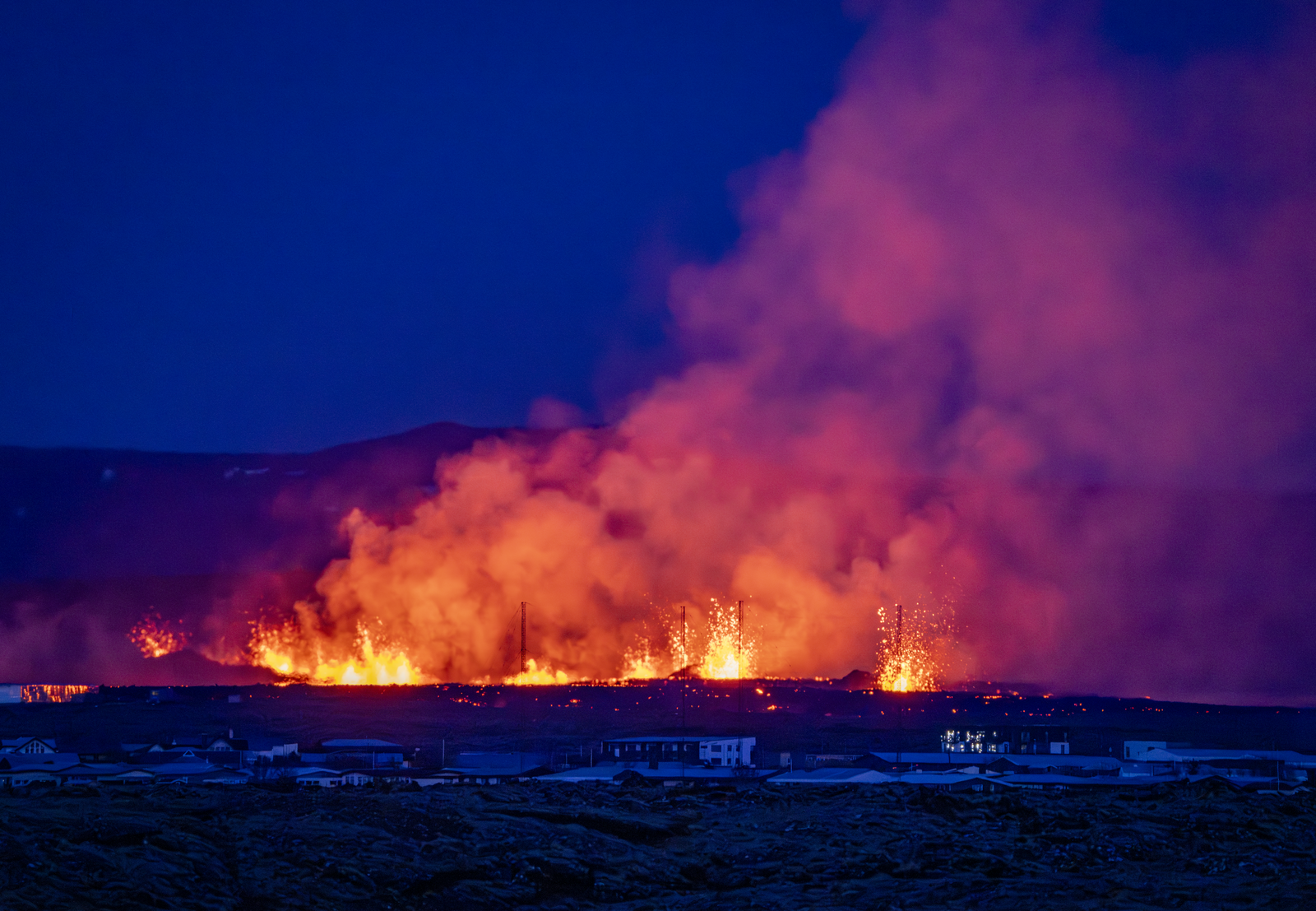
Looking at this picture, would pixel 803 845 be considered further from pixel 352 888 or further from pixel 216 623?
pixel 216 623

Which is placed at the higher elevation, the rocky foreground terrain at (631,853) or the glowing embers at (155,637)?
the glowing embers at (155,637)

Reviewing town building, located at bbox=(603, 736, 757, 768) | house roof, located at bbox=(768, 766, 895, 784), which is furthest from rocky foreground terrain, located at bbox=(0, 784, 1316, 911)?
town building, located at bbox=(603, 736, 757, 768)

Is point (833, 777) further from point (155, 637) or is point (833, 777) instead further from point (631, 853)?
point (155, 637)

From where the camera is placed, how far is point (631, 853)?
2653 cm

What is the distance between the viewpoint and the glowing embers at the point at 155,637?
15950 cm

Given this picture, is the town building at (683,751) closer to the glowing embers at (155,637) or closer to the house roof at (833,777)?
the house roof at (833,777)

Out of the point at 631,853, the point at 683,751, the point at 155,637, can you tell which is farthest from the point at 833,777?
the point at 155,637

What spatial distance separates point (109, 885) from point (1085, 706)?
137m

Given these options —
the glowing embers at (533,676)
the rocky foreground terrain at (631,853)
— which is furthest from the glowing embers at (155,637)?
the rocky foreground terrain at (631,853)

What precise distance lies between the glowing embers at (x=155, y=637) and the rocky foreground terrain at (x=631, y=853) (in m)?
134

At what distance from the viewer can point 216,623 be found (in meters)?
157

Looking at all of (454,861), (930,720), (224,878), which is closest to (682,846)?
(454,861)

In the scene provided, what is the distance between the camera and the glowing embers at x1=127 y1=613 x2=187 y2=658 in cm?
15950

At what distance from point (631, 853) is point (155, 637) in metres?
148
